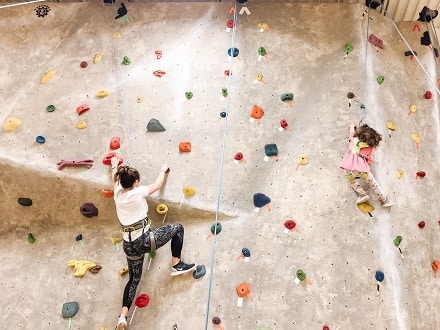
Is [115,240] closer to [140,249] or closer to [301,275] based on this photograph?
[140,249]

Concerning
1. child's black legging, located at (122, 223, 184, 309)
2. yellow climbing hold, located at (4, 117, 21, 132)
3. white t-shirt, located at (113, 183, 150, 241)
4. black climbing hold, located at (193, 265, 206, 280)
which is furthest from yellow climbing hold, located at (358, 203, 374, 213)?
yellow climbing hold, located at (4, 117, 21, 132)

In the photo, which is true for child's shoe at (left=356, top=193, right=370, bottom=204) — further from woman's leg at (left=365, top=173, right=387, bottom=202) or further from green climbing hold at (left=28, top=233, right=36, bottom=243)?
green climbing hold at (left=28, top=233, right=36, bottom=243)

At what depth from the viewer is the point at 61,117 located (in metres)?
4.34

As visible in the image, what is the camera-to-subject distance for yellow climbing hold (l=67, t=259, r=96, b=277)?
389 cm

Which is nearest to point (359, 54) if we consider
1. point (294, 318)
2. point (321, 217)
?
point (321, 217)

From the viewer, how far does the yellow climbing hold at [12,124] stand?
429cm

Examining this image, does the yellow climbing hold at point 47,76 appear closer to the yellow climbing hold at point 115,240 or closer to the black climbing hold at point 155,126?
the black climbing hold at point 155,126

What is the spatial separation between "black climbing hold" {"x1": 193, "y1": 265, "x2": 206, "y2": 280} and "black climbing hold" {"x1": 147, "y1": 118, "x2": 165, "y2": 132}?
1289mm

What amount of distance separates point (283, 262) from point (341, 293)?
0.46 meters

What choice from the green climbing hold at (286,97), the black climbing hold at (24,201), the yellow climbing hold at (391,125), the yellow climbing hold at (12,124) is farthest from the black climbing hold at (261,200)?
the yellow climbing hold at (12,124)


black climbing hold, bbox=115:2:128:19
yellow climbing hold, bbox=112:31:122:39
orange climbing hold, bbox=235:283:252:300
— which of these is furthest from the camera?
black climbing hold, bbox=115:2:128:19

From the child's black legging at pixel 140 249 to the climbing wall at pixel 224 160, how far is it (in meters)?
0.21

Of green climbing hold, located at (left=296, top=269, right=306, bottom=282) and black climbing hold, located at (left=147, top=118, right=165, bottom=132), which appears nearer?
green climbing hold, located at (left=296, top=269, right=306, bottom=282)

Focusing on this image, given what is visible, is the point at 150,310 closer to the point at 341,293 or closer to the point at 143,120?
the point at 341,293
